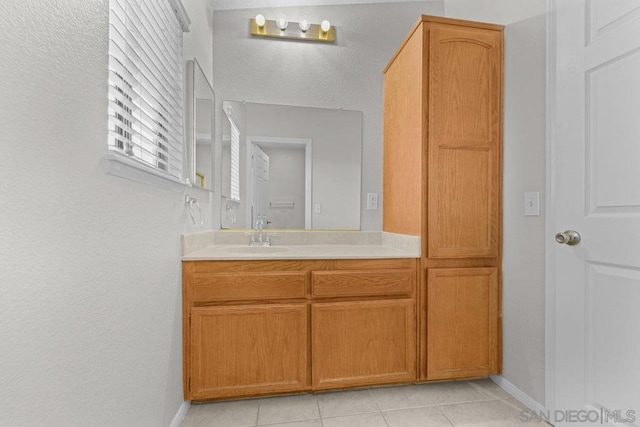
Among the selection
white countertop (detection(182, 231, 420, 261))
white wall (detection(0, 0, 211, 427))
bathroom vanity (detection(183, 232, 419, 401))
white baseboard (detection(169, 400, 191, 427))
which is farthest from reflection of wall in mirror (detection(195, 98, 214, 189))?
white baseboard (detection(169, 400, 191, 427))

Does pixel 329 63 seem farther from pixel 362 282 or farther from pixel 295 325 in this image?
pixel 295 325

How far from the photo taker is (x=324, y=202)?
2289 mm

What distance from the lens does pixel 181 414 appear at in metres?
1.54

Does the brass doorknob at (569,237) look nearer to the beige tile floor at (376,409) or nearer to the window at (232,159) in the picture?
the beige tile floor at (376,409)

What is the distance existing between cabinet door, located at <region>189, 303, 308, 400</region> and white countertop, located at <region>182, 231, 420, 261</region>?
0.29 metres

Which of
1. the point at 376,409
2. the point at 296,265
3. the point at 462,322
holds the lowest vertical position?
the point at 376,409

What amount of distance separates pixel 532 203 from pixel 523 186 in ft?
0.38

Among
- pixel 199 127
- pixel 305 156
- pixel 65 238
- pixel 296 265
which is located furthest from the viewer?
pixel 305 156

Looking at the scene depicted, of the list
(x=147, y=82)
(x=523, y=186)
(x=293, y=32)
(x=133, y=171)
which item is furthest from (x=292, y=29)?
(x=523, y=186)

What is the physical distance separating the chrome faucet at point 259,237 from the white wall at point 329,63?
743 mm

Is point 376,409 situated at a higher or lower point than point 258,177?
lower

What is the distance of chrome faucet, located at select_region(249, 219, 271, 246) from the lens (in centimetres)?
217

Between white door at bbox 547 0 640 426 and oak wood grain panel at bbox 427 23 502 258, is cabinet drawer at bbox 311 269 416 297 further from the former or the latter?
white door at bbox 547 0 640 426

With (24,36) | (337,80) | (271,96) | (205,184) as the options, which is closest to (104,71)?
(24,36)
